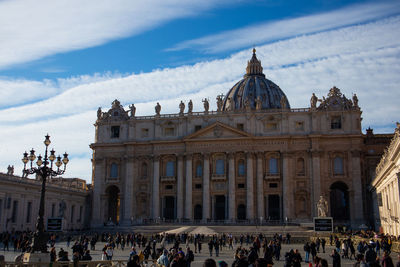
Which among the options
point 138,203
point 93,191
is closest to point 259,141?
point 138,203

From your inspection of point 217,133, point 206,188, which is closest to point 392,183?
point 206,188

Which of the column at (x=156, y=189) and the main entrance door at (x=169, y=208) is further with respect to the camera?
the main entrance door at (x=169, y=208)

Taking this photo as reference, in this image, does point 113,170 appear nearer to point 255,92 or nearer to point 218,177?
point 218,177

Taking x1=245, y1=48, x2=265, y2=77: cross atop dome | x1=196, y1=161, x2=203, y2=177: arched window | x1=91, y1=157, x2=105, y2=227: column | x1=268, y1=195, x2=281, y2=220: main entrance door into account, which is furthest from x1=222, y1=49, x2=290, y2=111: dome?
x1=91, y1=157, x2=105, y2=227: column

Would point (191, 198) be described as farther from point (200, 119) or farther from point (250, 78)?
point (250, 78)

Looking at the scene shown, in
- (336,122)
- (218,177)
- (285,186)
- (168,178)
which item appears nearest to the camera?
(285,186)

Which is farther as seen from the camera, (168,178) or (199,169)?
(168,178)

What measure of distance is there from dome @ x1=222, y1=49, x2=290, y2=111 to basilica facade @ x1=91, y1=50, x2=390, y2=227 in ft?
81.6

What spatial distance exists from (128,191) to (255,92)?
1501 inches

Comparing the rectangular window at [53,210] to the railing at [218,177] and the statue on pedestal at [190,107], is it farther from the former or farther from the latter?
the statue on pedestal at [190,107]

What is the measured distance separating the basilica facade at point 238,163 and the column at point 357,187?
12 cm

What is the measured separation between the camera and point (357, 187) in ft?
196

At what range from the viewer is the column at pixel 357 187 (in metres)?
59.0

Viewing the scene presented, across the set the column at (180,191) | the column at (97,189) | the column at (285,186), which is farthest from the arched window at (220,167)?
the column at (97,189)
